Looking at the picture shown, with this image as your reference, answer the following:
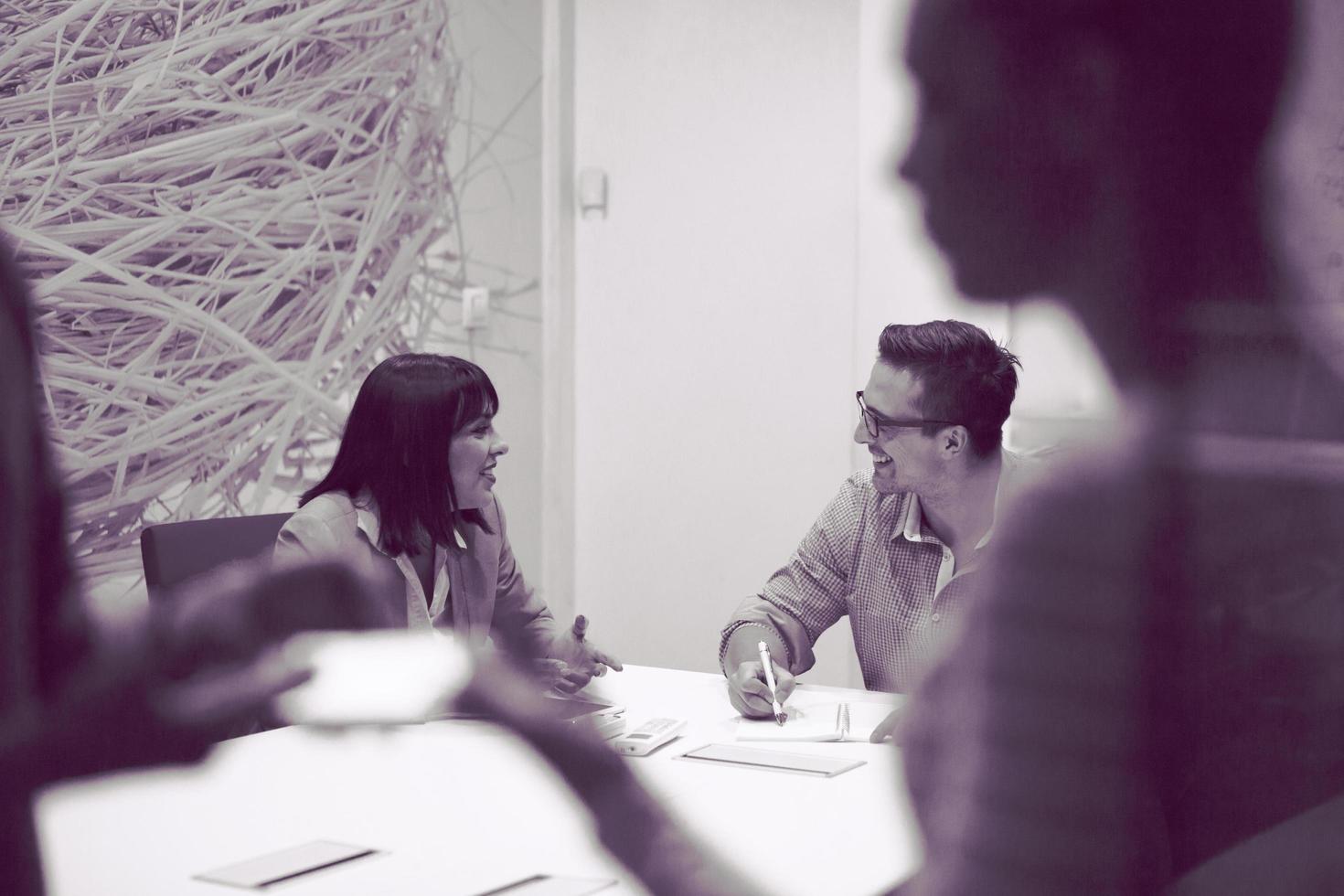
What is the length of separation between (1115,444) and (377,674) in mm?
220

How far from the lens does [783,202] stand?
272cm

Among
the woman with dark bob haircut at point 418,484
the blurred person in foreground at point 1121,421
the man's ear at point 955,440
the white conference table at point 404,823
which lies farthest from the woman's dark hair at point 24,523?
the man's ear at point 955,440

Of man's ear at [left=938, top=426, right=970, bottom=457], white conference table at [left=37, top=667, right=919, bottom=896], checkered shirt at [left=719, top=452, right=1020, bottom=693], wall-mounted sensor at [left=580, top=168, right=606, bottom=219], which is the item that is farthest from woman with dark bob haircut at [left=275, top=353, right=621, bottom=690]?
wall-mounted sensor at [left=580, top=168, right=606, bottom=219]

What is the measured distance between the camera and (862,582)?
5.62ft

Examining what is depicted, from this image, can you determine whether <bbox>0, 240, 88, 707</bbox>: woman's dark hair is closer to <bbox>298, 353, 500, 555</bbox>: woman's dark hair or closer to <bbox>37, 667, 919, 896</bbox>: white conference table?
<bbox>37, 667, 919, 896</bbox>: white conference table

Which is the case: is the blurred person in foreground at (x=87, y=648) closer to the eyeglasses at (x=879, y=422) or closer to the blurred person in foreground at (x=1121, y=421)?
the blurred person in foreground at (x=1121, y=421)

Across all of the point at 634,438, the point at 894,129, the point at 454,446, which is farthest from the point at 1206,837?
the point at 634,438

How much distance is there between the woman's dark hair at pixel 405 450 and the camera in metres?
1.51

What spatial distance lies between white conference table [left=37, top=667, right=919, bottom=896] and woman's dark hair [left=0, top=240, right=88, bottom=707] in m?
0.14

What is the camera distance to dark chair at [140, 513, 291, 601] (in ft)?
5.11

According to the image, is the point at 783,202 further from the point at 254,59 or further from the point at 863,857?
the point at 863,857

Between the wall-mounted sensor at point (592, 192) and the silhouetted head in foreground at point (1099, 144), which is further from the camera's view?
the wall-mounted sensor at point (592, 192)

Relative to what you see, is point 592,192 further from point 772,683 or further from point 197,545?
point 772,683

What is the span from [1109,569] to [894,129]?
0.46 ft
